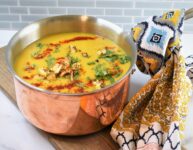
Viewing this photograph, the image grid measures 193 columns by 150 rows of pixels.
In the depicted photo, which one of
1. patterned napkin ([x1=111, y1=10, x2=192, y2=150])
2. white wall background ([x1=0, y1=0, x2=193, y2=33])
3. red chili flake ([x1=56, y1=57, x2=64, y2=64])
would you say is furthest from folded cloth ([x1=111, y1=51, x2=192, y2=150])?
white wall background ([x1=0, y1=0, x2=193, y2=33])

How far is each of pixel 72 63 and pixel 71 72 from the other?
54mm

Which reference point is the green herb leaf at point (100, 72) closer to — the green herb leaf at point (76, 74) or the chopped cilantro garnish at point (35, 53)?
the green herb leaf at point (76, 74)

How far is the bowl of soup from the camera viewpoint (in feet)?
2.78

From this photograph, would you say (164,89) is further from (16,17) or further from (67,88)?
(16,17)

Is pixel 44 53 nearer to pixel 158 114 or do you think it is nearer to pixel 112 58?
pixel 112 58

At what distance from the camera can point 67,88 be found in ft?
3.08

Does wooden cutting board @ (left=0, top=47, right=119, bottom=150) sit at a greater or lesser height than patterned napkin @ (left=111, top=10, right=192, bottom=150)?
lesser

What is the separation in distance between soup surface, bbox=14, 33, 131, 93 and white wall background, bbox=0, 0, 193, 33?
0.54 metres

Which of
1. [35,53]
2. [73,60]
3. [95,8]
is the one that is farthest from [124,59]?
[95,8]

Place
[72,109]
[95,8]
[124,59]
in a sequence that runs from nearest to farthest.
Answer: [72,109]
[124,59]
[95,8]

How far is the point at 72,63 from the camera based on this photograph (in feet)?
3.37

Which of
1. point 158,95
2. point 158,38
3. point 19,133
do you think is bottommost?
point 19,133

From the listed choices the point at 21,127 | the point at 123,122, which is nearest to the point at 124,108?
the point at 123,122

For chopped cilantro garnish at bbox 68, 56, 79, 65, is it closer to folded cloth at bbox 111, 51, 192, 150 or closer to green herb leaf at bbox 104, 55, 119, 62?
green herb leaf at bbox 104, 55, 119, 62
